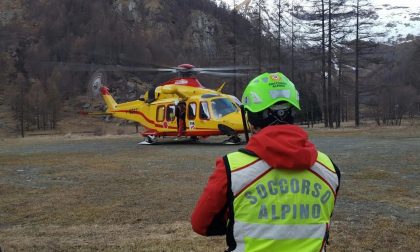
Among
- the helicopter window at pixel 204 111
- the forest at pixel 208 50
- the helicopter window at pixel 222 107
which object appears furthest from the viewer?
the forest at pixel 208 50

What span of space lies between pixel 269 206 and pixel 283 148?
27 centimetres

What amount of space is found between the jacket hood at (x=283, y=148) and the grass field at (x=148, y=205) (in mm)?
3146

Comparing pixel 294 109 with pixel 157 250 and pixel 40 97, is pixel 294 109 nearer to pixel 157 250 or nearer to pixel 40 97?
pixel 157 250

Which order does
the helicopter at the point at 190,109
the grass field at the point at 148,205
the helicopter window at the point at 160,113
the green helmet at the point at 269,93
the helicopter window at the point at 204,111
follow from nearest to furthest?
1. the green helmet at the point at 269,93
2. the grass field at the point at 148,205
3. the helicopter at the point at 190,109
4. the helicopter window at the point at 204,111
5. the helicopter window at the point at 160,113

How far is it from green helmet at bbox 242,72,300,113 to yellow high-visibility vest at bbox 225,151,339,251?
298 millimetres

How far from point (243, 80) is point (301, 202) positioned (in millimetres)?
54992

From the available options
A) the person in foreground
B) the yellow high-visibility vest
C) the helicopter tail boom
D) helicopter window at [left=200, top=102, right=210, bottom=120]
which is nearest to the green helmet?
the person in foreground

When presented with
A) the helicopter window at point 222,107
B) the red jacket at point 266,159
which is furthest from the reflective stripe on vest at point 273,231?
the helicopter window at point 222,107

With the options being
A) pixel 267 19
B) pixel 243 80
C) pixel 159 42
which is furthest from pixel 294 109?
pixel 159 42

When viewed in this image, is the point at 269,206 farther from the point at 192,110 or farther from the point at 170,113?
the point at 170,113

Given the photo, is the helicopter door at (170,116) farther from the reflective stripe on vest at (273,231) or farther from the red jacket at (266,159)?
the reflective stripe on vest at (273,231)

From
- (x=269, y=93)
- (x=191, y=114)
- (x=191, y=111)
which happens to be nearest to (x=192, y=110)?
(x=191, y=111)

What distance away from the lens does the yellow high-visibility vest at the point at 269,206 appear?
205 cm

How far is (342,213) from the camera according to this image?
641 centimetres
